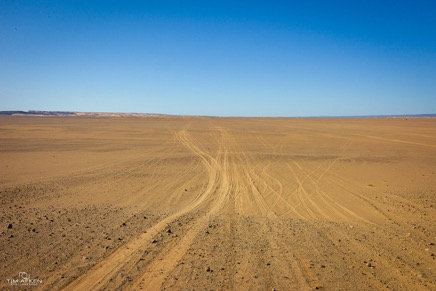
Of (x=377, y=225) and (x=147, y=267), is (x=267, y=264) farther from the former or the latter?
(x=377, y=225)

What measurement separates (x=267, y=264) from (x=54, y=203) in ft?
20.8

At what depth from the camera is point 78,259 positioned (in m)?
4.85

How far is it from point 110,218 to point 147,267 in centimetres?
268

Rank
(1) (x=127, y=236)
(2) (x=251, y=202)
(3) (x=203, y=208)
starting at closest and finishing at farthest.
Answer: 1. (1) (x=127, y=236)
2. (3) (x=203, y=208)
3. (2) (x=251, y=202)

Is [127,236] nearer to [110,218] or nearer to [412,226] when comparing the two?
[110,218]

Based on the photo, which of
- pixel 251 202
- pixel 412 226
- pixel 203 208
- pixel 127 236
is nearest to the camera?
pixel 127 236

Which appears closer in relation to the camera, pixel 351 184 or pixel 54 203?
pixel 54 203

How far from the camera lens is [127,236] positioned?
5.82 metres

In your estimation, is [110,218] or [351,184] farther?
[351,184]

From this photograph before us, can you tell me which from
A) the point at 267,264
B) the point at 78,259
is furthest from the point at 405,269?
the point at 78,259

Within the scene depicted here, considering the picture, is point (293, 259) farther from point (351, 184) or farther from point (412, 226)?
point (351, 184)

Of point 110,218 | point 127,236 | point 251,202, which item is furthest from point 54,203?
point 251,202

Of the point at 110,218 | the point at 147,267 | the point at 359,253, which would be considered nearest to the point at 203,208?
the point at 110,218

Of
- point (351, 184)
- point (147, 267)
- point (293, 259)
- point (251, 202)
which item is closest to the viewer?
point (147, 267)
